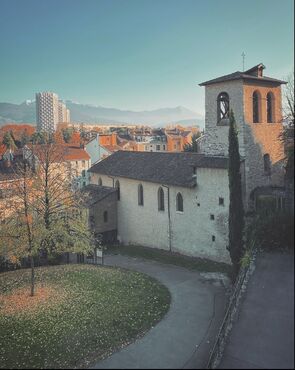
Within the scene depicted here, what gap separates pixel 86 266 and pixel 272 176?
15876 mm

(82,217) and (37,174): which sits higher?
(37,174)

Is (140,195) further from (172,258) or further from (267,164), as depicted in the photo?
(267,164)

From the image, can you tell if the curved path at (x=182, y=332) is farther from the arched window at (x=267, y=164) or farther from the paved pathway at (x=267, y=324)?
the arched window at (x=267, y=164)

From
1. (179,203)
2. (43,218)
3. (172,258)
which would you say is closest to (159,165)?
(179,203)

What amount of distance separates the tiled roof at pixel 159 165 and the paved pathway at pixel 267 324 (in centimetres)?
1338

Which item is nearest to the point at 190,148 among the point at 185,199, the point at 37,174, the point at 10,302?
the point at 185,199

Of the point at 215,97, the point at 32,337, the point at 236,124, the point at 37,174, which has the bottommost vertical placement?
the point at 32,337

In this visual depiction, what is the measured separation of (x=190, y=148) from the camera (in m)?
66.8

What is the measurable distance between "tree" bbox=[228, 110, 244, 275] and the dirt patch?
11.3m

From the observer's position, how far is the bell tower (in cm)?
2761

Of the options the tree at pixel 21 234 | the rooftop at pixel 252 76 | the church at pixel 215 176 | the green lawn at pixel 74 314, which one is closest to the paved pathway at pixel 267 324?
the green lawn at pixel 74 314

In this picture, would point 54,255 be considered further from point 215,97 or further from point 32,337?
point 215,97

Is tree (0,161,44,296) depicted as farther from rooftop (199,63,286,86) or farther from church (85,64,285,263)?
rooftop (199,63,286,86)

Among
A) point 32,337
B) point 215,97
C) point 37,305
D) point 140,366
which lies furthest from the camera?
point 215,97
